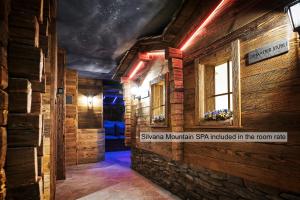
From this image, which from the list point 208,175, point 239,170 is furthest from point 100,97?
point 239,170

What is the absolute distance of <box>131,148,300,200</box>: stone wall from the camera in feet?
12.0

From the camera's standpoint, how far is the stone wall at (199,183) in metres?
A: 3.66

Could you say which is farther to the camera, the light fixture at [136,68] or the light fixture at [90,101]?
the light fixture at [90,101]

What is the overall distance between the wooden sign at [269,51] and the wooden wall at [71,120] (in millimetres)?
8730

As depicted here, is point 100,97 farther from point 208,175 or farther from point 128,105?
point 208,175

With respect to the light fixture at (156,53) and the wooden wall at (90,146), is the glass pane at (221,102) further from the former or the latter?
the wooden wall at (90,146)

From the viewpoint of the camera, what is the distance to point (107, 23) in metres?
6.27

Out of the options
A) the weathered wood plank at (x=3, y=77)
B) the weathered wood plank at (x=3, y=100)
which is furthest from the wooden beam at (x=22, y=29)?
the weathered wood plank at (x=3, y=100)

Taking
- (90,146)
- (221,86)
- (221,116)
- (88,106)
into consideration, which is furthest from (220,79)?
(88,106)

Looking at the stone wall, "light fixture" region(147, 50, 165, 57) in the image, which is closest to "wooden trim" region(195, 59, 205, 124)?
the stone wall

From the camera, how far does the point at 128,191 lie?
253 inches

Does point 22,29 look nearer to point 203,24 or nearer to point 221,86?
→ point 203,24

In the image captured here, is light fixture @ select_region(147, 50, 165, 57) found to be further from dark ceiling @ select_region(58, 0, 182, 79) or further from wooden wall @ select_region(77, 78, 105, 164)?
wooden wall @ select_region(77, 78, 105, 164)

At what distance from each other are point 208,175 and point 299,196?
202 cm
